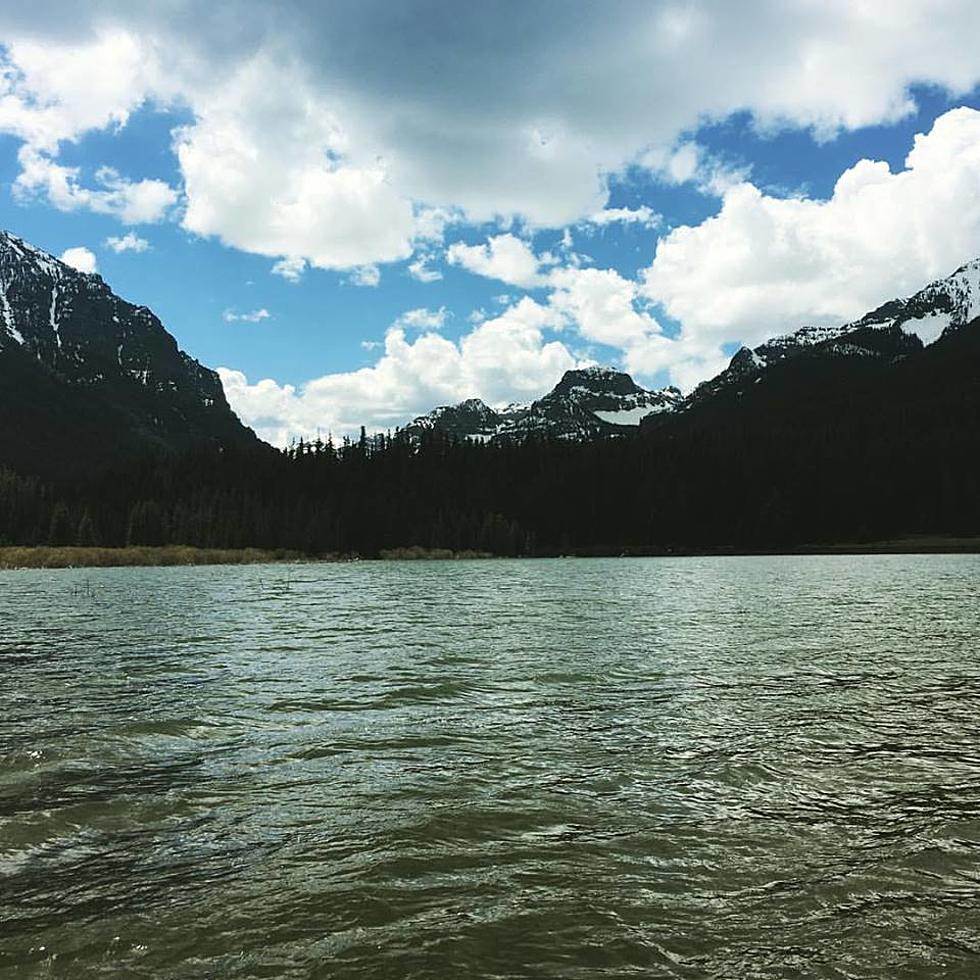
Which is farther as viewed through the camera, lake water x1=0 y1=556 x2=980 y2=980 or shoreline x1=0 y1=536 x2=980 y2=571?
shoreline x1=0 y1=536 x2=980 y2=571

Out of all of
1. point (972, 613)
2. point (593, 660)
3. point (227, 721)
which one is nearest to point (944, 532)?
point (972, 613)

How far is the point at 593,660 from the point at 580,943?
19.1 m

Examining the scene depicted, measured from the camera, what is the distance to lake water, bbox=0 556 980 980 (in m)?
7.48

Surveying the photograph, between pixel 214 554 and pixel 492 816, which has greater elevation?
pixel 214 554

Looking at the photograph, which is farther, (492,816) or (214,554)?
(214,554)

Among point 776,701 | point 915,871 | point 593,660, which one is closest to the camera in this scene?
point 915,871

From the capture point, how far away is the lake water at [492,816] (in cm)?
748

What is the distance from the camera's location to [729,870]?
9297mm

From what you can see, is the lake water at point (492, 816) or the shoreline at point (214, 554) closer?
the lake water at point (492, 816)

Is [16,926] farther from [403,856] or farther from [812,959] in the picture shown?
[812,959]

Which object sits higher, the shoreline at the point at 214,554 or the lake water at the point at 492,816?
the shoreline at the point at 214,554

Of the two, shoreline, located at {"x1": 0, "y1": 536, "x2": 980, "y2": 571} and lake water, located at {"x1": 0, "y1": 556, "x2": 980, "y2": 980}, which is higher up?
shoreline, located at {"x1": 0, "y1": 536, "x2": 980, "y2": 571}

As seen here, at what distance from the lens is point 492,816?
36.9 ft

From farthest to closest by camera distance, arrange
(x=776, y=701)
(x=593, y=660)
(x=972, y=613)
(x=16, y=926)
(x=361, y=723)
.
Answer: (x=972, y=613) < (x=593, y=660) < (x=776, y=701) < (x=361, y=723) < (x=16, y=926)
